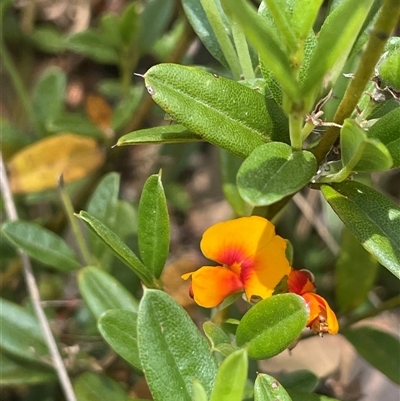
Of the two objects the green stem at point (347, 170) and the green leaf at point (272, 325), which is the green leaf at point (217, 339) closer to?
the green leaf at point (272, 325)

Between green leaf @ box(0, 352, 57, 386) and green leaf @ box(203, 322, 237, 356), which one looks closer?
green leaf @ box(203, 322, 237, 356)

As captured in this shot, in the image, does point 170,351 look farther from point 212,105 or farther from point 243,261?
point 212,105

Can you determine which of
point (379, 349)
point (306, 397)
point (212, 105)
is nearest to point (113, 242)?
point (212, 105)

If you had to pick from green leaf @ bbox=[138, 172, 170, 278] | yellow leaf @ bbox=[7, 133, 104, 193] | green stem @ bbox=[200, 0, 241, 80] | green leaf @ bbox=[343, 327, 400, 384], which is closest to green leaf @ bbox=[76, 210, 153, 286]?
green leaf @ bbox=[138, 172, 170, 278]

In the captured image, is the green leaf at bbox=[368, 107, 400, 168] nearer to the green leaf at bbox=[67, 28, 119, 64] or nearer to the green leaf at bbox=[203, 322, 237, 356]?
the green leaf at bbox=[203, 322, 237, 356]

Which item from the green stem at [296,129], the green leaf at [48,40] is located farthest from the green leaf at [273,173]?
the green leaf at [48,40]

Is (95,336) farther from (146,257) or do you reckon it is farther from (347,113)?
(347,113)

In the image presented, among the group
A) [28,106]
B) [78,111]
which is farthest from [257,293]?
[78,111]

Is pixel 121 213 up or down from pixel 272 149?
down
